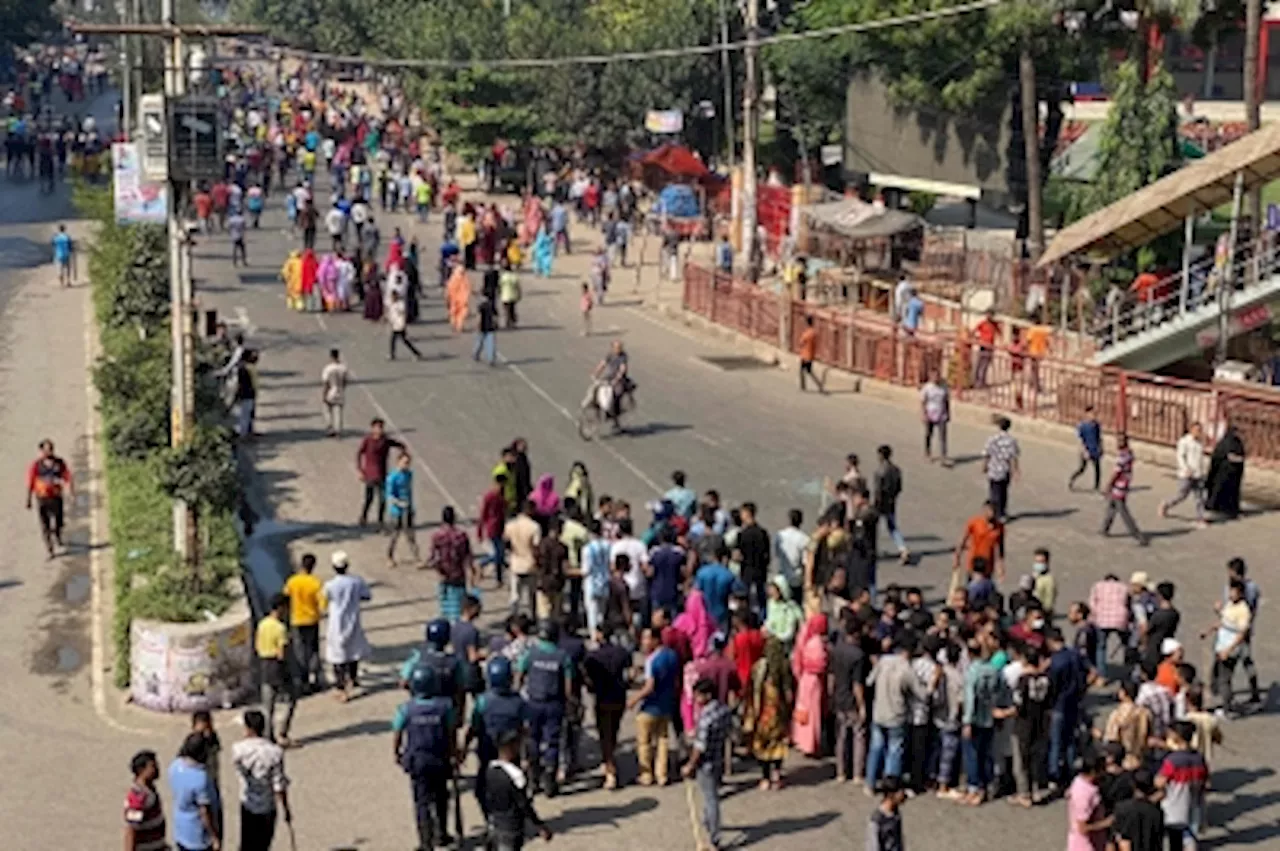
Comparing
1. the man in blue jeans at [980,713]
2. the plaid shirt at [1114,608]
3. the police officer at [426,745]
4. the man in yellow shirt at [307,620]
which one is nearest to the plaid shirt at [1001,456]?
the plaid shirt at [1114,608]

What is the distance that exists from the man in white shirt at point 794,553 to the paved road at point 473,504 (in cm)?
259

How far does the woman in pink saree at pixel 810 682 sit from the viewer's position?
610 inches

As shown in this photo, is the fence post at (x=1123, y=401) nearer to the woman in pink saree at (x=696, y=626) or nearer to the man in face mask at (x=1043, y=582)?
the man in face mask at (x=1043, y=582)

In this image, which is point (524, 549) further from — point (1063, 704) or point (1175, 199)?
point (1175, 199)

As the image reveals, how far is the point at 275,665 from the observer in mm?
16281

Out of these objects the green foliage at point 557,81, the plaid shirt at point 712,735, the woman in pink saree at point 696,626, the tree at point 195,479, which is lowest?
the plaid shirt at point 712,735

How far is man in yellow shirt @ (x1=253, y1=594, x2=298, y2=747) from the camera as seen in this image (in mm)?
16266

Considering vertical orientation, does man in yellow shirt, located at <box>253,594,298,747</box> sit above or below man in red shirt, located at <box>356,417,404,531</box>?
below

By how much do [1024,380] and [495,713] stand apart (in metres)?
16.5

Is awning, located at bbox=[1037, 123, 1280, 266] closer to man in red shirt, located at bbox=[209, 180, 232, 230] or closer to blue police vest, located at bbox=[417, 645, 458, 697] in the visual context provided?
blue police vest, located at bbox=[417, 645, 458, 697]

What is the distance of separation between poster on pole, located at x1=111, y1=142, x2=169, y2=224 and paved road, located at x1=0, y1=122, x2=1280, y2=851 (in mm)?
3645

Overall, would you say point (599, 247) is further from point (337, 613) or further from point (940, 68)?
point (337, 613)

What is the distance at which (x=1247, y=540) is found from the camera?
23344 mm

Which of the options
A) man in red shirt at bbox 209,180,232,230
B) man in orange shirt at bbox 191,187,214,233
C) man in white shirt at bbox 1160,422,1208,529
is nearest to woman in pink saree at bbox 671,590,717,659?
man in white shirt at bbox 1160,422,1208,529
